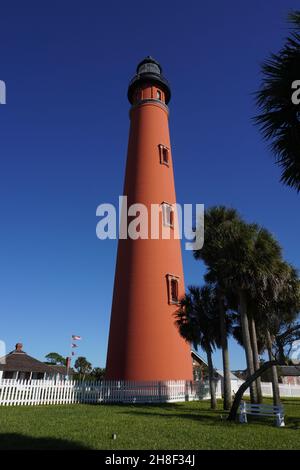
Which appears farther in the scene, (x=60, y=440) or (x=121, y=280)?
(x=121, y=280)

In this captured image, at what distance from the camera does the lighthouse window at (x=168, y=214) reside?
21891mm

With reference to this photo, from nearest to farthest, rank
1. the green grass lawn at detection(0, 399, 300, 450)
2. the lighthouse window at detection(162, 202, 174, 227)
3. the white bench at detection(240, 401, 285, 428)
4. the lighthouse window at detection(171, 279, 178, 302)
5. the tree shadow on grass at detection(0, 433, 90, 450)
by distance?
the tree shadow on grass at detection(0, 433, 90, 450) < the green grass lawn at detection(0, 399, 300, 450) < the white bench at detection(240, 401, 285, 428) < the lighthouse window at detection(171, 279, 178, 302) < the lighthouse window at detection(162, 202, 174, 227)

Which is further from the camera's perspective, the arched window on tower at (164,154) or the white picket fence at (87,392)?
the arched window on tower at (164,154)

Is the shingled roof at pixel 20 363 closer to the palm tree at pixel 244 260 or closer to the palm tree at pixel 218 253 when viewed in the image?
the palm tree at pixel 218 253

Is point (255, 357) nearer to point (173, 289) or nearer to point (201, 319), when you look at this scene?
point (201, 319)

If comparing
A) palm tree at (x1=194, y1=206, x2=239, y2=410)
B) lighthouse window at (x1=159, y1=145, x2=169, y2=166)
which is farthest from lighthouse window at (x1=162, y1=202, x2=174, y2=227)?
palm tree at (x1=194, y1=206, x2=239, y2=410)

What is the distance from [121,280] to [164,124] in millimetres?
11189

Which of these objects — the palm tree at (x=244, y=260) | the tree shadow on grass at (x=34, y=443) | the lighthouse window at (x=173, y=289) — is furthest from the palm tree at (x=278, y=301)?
the tree shadow on grass at (x=34, y=443)

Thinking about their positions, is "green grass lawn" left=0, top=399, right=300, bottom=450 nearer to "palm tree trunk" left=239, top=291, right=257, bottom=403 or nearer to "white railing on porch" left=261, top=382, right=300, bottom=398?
"palm tree trunk" left=239, top=291, right=257, bottom=403

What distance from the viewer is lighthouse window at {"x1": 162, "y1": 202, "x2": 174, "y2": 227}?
71.8ft

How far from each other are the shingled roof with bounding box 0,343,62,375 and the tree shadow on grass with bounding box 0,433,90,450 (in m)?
27.9
